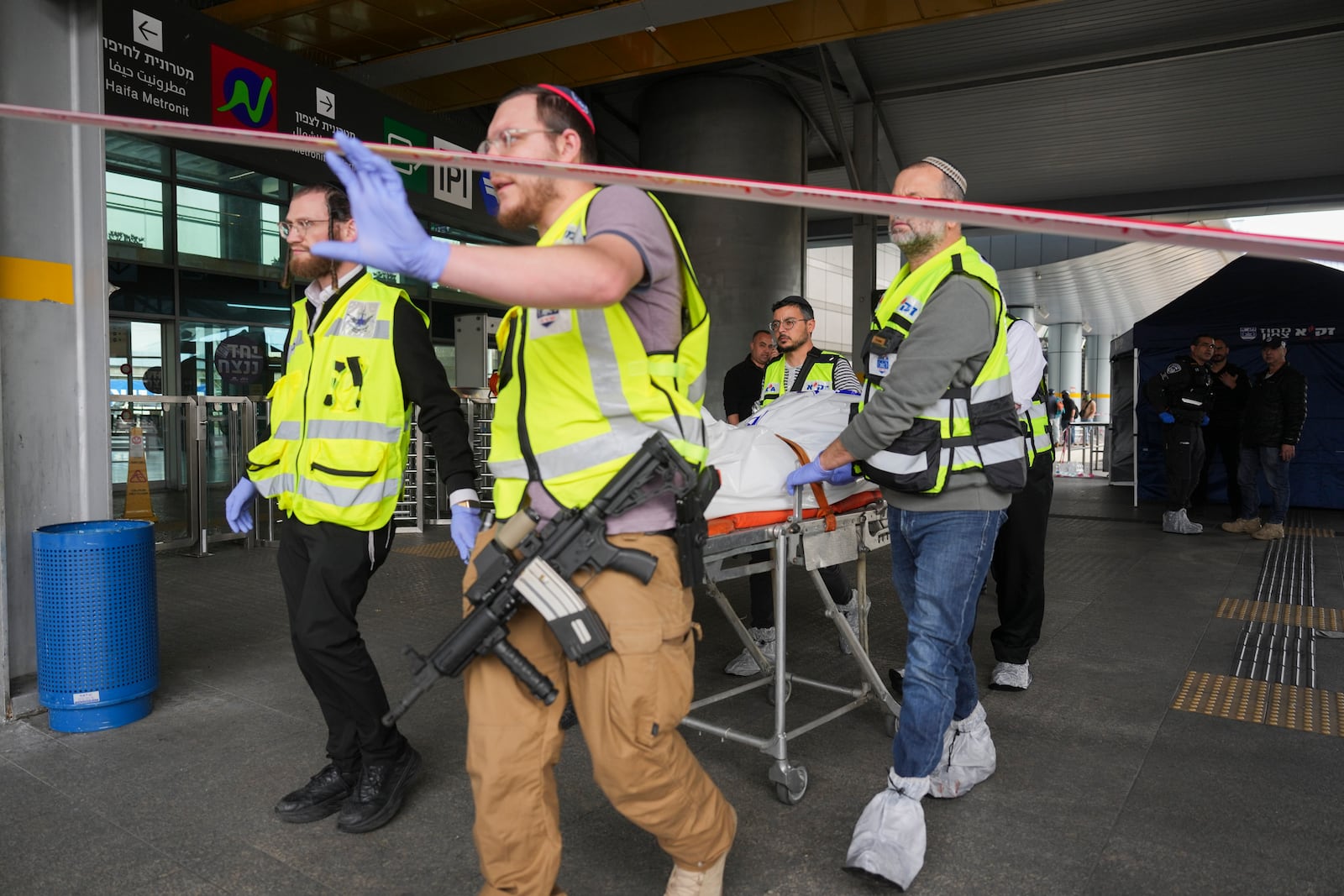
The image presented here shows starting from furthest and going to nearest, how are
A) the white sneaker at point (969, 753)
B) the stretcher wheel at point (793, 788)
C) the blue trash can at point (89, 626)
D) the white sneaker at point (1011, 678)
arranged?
the white sneaker at point (1011, 678) < the blue trash can at point (89, 626) < the white sneaker at point (969, 753) < the stretcher wheel at point (793, 788)

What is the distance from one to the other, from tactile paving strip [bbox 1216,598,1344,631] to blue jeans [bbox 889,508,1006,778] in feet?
12.5

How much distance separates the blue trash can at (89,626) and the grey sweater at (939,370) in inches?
113

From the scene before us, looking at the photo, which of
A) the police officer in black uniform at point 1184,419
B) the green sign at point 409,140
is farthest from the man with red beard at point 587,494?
the police officer in black uniform at point 1184,419

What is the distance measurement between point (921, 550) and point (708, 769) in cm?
116

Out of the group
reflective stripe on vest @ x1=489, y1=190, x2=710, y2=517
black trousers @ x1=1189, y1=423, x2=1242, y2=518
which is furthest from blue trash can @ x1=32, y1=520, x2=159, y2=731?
black trousers @ x1=1189, y1=423, x2=1242, y2=518

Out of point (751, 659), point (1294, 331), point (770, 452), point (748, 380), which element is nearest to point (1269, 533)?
point (1294, 331)

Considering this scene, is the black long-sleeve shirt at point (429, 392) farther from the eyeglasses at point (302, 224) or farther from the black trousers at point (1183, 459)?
the black trousers at point (1183, 459)

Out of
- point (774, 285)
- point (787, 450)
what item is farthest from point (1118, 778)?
point (774, 285)

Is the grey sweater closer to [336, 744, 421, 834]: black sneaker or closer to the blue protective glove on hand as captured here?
the blue protective glove on hand

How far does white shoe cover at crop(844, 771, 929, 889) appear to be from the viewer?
232 centimetres

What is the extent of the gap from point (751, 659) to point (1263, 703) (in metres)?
2.19

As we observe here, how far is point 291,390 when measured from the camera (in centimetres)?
275

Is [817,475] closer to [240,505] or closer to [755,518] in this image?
[755,518]

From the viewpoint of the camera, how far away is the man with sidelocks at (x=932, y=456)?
244cm
